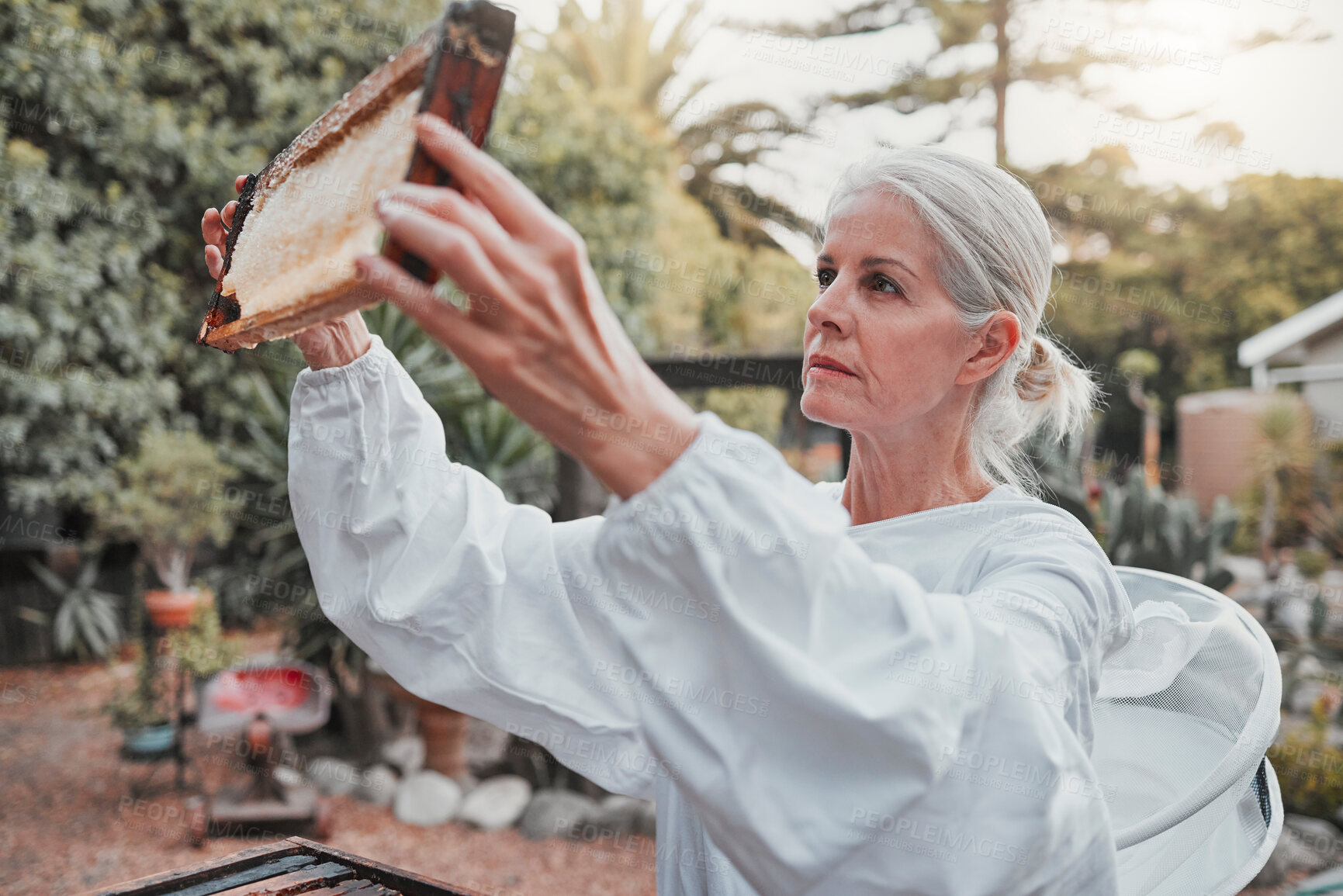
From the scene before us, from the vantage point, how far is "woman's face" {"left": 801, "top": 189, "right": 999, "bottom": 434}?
4.80 ft

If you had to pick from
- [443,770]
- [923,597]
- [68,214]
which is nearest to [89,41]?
[68,214]

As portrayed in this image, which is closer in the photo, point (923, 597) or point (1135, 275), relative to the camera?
point (923, 597)

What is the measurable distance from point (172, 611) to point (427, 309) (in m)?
7.10

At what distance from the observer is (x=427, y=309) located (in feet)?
2.63

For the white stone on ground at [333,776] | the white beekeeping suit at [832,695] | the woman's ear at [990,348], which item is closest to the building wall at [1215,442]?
the white stone on ground at [333,776]

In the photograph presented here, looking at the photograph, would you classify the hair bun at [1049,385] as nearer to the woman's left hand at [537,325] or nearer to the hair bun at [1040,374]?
the hair bun at [1040,374]

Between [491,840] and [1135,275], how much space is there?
23.2 meters

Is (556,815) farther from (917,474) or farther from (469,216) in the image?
(469,216)

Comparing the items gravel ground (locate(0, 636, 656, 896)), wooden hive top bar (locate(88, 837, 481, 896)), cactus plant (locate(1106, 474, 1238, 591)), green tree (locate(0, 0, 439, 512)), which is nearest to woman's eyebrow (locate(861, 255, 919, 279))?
wooden hive top bar (locate(88, 837, 481, 896))

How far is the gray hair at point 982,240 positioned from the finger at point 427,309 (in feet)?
3.10

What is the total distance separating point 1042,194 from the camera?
18812 millimetres

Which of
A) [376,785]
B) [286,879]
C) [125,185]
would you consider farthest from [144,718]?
[125,185]

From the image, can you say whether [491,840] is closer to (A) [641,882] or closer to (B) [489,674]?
(A) [641,882]

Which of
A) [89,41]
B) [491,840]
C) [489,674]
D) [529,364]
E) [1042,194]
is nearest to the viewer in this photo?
[529,364]
